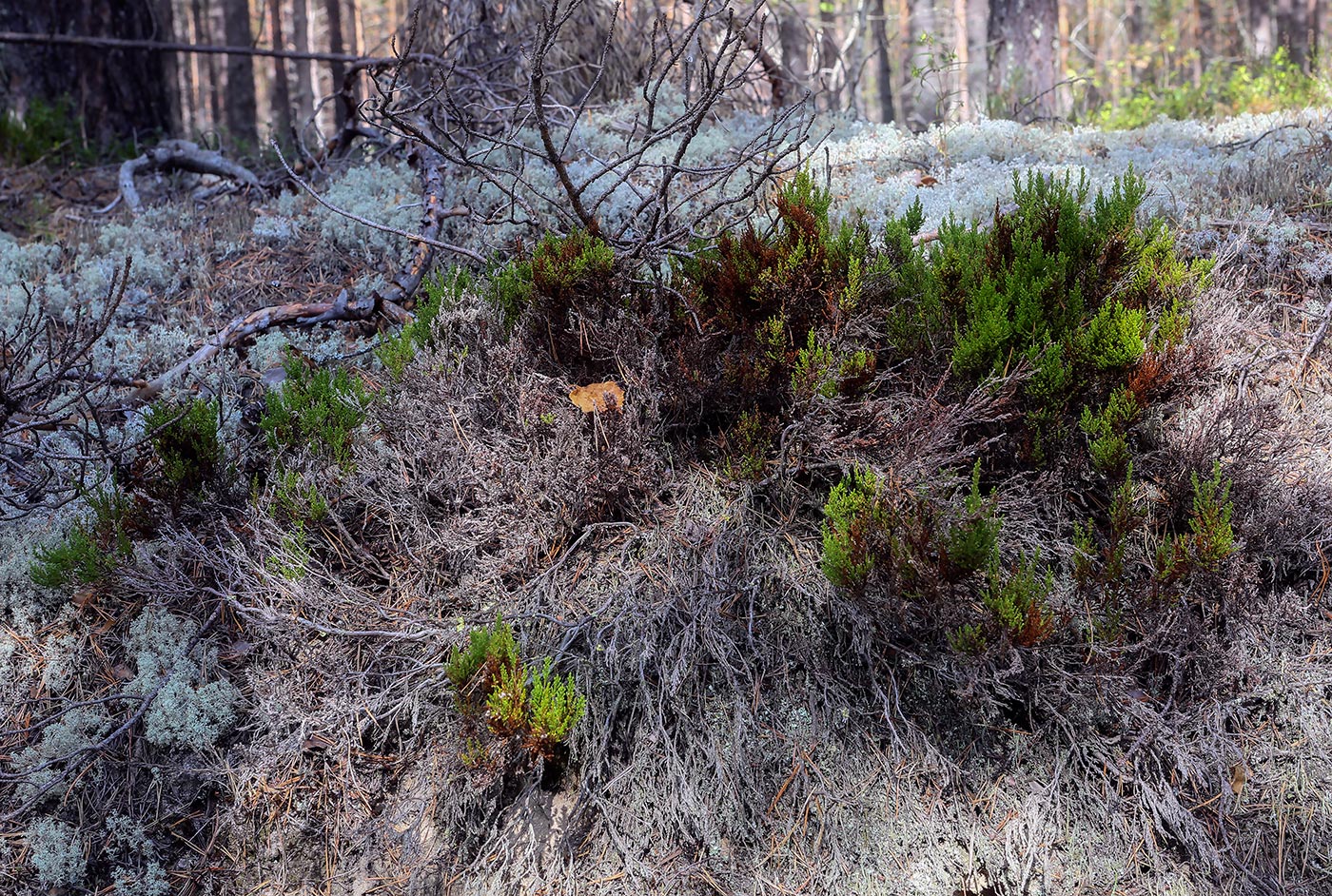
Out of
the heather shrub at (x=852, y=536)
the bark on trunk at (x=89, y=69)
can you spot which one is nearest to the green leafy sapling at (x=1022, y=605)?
the heather shrub at (x=852, y=536)

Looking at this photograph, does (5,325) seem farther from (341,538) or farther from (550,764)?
(550,764)

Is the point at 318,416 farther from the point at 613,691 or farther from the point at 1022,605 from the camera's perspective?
the point at 1022,605

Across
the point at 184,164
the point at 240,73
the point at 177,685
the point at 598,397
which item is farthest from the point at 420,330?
the point at 240,73

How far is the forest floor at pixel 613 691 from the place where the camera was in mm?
2643

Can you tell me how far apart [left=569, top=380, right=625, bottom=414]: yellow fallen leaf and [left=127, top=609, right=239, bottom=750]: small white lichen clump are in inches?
60.2

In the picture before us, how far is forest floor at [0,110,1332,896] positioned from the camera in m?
2.64

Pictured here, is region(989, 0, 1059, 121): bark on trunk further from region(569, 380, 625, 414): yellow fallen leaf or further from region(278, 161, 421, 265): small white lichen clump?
region(569, 380, 625, 414): yellow fallen leaf

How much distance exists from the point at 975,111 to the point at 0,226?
6.74 metres

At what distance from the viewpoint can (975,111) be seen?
22.0 ft

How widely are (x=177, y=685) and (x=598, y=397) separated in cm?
172

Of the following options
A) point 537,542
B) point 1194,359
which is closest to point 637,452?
point 537,542

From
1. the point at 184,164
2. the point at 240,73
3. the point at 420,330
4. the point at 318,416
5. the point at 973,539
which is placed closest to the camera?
the point at 973,539

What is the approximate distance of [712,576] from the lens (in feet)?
9.68

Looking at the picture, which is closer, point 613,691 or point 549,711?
point 549,711
